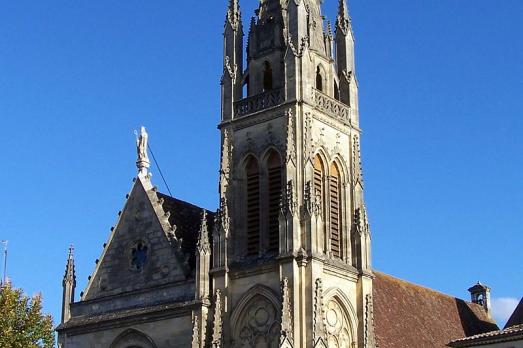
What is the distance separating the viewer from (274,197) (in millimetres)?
44062

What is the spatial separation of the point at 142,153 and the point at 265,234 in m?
8.21

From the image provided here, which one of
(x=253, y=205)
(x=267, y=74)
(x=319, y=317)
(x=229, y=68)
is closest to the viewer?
(x=319, y=317)

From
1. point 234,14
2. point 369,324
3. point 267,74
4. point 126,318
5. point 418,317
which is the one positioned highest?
point 234,14

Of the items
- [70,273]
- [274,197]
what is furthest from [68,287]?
[274,197]

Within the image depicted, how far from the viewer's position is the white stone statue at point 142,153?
48.2 metres

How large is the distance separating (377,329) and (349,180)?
22.8ft

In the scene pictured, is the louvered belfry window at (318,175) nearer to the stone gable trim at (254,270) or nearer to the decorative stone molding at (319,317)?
the stone gable trim at (254,270)

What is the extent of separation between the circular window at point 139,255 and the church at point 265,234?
6 cm

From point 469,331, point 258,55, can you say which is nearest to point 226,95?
point 258,55

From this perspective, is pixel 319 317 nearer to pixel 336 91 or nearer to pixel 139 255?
pixel 139 255

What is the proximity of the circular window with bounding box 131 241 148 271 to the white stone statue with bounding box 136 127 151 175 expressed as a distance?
3430mm

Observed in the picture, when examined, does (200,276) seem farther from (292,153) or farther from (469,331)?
(469,331)

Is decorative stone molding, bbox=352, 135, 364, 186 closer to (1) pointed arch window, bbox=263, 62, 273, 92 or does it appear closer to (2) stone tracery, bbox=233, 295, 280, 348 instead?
(1) pointed arch window, bbox=263, 62, 273, 92

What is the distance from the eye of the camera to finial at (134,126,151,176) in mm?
48219
